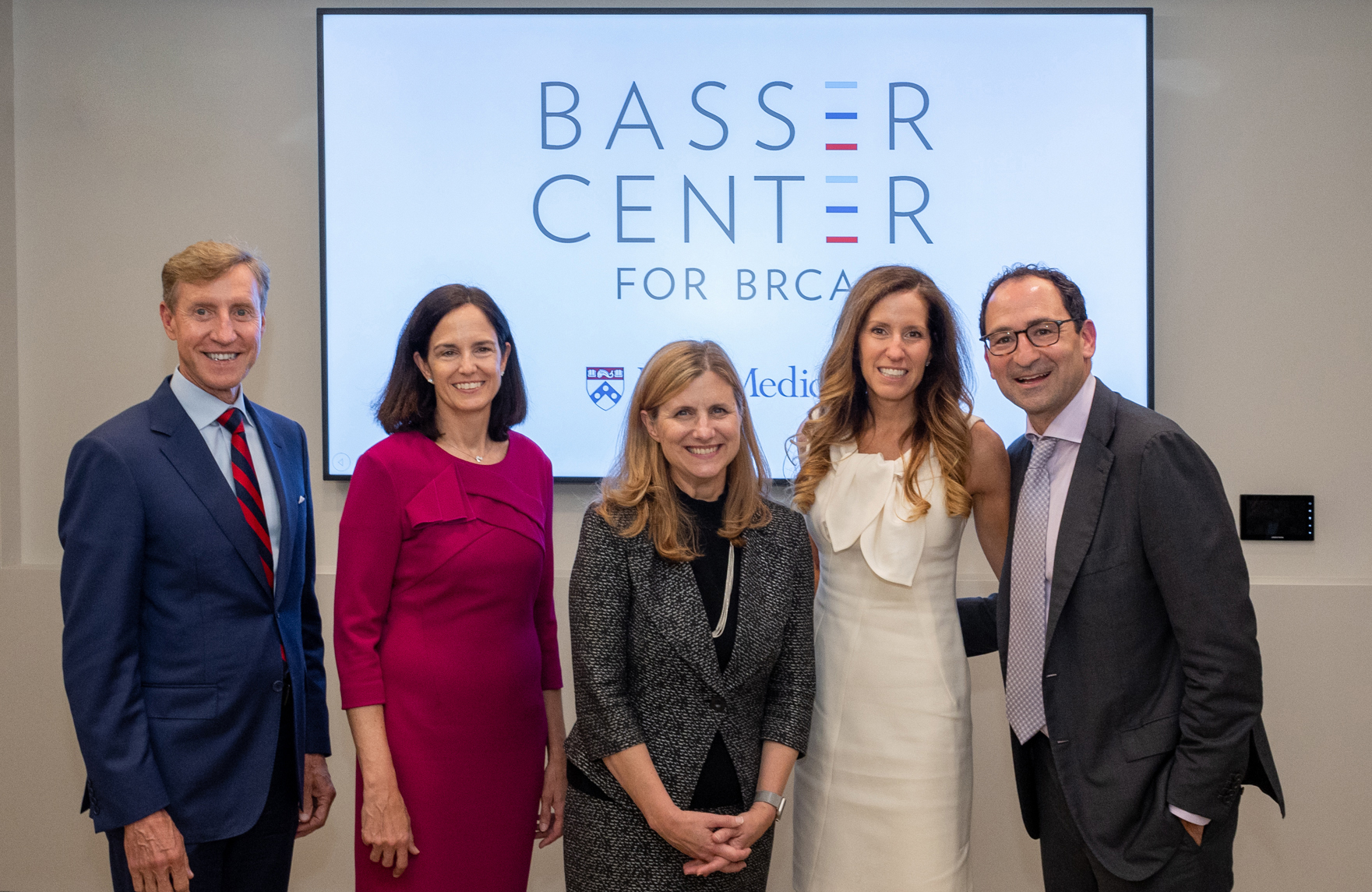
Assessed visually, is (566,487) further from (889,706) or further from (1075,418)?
(1075,418)

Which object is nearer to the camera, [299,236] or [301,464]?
[301,464]

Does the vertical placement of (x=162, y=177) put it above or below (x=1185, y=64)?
below

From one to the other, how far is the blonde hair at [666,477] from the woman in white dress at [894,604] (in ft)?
0.89

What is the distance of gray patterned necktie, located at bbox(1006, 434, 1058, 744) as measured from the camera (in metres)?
1.83

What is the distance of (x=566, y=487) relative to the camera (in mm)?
3182

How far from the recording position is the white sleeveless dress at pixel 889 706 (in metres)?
1.85

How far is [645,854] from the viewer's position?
1641 millimetres

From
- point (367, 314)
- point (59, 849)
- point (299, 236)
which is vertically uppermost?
point (299, 236)

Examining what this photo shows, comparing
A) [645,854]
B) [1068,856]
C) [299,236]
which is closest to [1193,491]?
[1068,856]

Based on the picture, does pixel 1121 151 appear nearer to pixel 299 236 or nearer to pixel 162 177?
pixel 299 236

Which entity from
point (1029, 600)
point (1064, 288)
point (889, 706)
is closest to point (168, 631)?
point (889, 706)

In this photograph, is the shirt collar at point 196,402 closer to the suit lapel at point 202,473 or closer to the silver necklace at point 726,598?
the suit lapel at point 202,473

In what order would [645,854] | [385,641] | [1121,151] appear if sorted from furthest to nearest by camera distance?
1. [1121,151]
2. [385,641]
3. [645,854]

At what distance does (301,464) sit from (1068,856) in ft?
6.11
